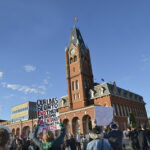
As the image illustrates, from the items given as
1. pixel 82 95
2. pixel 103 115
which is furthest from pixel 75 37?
pixel 103 115

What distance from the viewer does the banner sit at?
9742mm

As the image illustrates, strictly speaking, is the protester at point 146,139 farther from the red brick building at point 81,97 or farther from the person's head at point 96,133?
the red brick building at point 81,97

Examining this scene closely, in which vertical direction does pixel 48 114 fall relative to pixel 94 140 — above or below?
above

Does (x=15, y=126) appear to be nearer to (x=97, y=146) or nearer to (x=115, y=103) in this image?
(x=115, y=103)

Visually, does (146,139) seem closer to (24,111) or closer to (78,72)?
(78,72)

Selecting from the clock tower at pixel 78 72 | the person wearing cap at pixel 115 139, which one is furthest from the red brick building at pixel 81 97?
the person wearing cap at pixel 115 139

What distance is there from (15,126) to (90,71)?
2773 centimetres

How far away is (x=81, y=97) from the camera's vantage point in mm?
39719

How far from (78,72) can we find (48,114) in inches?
1271

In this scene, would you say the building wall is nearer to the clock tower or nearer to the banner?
the clock tower

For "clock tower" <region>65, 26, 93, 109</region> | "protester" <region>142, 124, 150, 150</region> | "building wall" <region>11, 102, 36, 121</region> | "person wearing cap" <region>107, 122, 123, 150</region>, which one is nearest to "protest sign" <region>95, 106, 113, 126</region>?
"person wearing cap" <region>107, 122, 123, 150</region>

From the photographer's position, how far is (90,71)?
4597 centimetres

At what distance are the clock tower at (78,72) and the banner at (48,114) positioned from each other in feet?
96.1

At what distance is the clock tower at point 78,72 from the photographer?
133 ft
